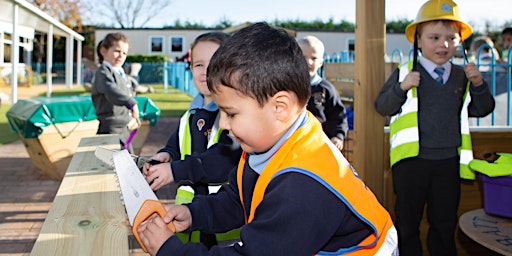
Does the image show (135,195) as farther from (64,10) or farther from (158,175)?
(64,10)

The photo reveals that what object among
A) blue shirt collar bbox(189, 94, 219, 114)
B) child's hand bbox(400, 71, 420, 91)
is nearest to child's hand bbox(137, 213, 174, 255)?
blue shirt collar bbox(189, 94, 219, 114)

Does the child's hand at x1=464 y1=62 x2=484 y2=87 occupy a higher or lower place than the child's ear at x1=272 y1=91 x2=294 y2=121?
higher

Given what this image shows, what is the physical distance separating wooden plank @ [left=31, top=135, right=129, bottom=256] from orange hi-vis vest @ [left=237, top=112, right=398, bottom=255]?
48 cm

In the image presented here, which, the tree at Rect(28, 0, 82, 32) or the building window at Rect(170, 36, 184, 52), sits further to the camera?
the building window at Rect(170, 36, 184, 52)

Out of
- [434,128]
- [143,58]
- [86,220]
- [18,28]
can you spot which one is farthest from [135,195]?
[143,58]

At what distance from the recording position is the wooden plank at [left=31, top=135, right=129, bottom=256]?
1.60 m

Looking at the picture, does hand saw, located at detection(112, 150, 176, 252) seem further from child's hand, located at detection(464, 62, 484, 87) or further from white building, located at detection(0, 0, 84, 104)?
white building, located at detection(0, 0, 84, 104)

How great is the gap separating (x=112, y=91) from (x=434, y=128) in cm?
336

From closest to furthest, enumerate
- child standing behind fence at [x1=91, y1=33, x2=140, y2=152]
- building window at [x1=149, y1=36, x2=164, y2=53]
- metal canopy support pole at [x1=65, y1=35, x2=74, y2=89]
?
1. child standing behind fence at [x1=91, y1=33, x2=140, y2=152]
2. metal canopy support pole at [x1=65, y1=35, x2=74, y2=89]
3. building window at [x1=149, y1=36, x2=164, y2=53]

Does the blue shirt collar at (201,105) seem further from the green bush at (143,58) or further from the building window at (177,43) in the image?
the building window at (177,43)

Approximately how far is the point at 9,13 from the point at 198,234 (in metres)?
18.1

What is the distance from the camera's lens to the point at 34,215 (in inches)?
204

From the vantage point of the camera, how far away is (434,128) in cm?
339

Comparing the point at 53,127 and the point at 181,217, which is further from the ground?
the point at 53,127
